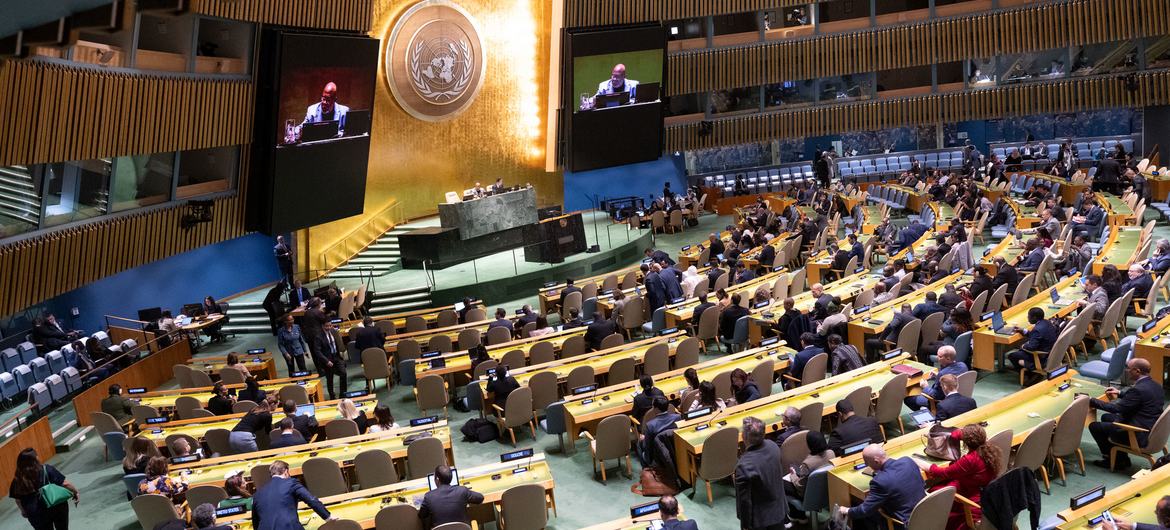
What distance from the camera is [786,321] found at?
13758 millimetres

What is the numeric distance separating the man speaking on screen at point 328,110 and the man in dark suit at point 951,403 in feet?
46.1

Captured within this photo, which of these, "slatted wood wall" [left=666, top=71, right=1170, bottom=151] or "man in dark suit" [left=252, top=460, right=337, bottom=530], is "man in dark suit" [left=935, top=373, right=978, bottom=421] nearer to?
"man in dark suit" [left=252, top=460, right=337, bottom=530]

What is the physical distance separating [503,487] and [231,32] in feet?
41.1

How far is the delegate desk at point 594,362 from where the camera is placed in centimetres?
1244

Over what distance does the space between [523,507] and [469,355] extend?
5404mm

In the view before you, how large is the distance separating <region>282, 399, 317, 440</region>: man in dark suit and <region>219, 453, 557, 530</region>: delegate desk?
2.28 metres

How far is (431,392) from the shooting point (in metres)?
12.7

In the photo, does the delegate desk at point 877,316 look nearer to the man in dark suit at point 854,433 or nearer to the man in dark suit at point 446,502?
the man in dark suit at point 854,433

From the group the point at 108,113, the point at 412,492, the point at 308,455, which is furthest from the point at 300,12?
the point at 412,492

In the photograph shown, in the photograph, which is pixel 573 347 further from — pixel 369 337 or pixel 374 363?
pixel 369 337

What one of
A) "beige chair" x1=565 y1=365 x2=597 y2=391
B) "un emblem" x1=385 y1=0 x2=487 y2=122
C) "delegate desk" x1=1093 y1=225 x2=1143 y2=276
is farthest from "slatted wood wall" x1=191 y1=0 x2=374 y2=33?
"delegate desk" x1=1093 y1=225 x2=1143 y2=276

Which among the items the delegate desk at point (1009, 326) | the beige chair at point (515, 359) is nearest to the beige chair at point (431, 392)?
the beige chair at point (515, 359)

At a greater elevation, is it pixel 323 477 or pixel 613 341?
pixel 613 341

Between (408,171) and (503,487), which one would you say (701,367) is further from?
(408,171)
